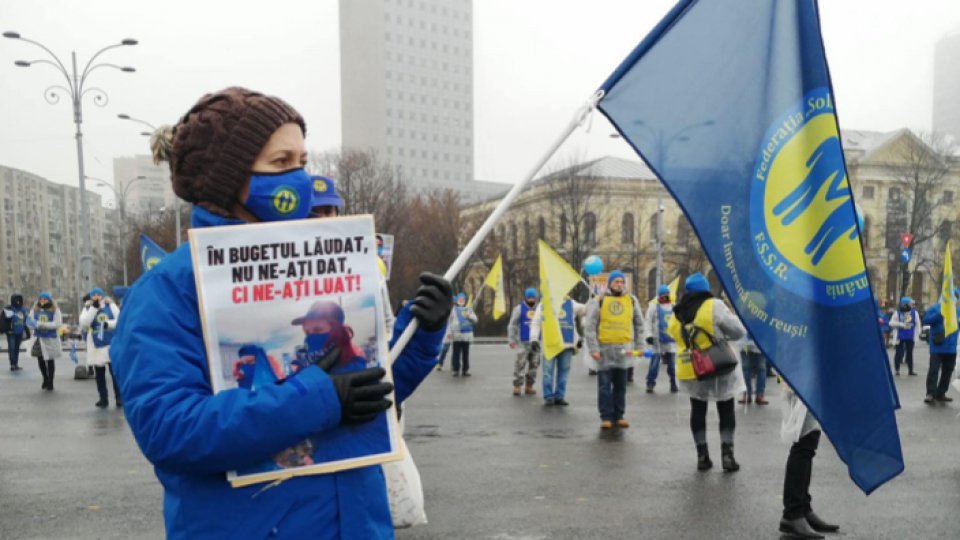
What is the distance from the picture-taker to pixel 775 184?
2930 mm

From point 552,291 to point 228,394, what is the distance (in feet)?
39.8

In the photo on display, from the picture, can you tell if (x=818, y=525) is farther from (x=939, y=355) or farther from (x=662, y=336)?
(x=662, y=336)

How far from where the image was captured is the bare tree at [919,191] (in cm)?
5638

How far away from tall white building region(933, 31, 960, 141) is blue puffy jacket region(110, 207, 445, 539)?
325 feet

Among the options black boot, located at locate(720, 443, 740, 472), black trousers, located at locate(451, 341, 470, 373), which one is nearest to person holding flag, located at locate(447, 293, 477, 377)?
black trousers, located at locate(451, 341, 470, 373)

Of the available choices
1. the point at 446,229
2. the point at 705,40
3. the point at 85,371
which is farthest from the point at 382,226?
the point at 705,40

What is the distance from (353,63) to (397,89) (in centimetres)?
928

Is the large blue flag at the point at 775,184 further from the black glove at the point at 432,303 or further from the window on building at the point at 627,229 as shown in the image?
the window on building at the point at 627,229

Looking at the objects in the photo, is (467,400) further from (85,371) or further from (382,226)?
(382,226)

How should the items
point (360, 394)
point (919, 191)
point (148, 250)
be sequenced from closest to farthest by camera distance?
point (360, 394), point (148, 250), point (919, 191)

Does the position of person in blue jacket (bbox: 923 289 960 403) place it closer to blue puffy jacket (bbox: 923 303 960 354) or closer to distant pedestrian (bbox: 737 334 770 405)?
blue puffy jacket (bbox: 923 303 960 354)

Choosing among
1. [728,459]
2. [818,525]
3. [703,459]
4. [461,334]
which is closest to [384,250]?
[703,459]

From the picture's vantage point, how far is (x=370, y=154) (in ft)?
178

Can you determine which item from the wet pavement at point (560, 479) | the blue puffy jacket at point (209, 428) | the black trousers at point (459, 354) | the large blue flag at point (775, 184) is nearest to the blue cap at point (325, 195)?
the large blue flag at point (775, 184)
